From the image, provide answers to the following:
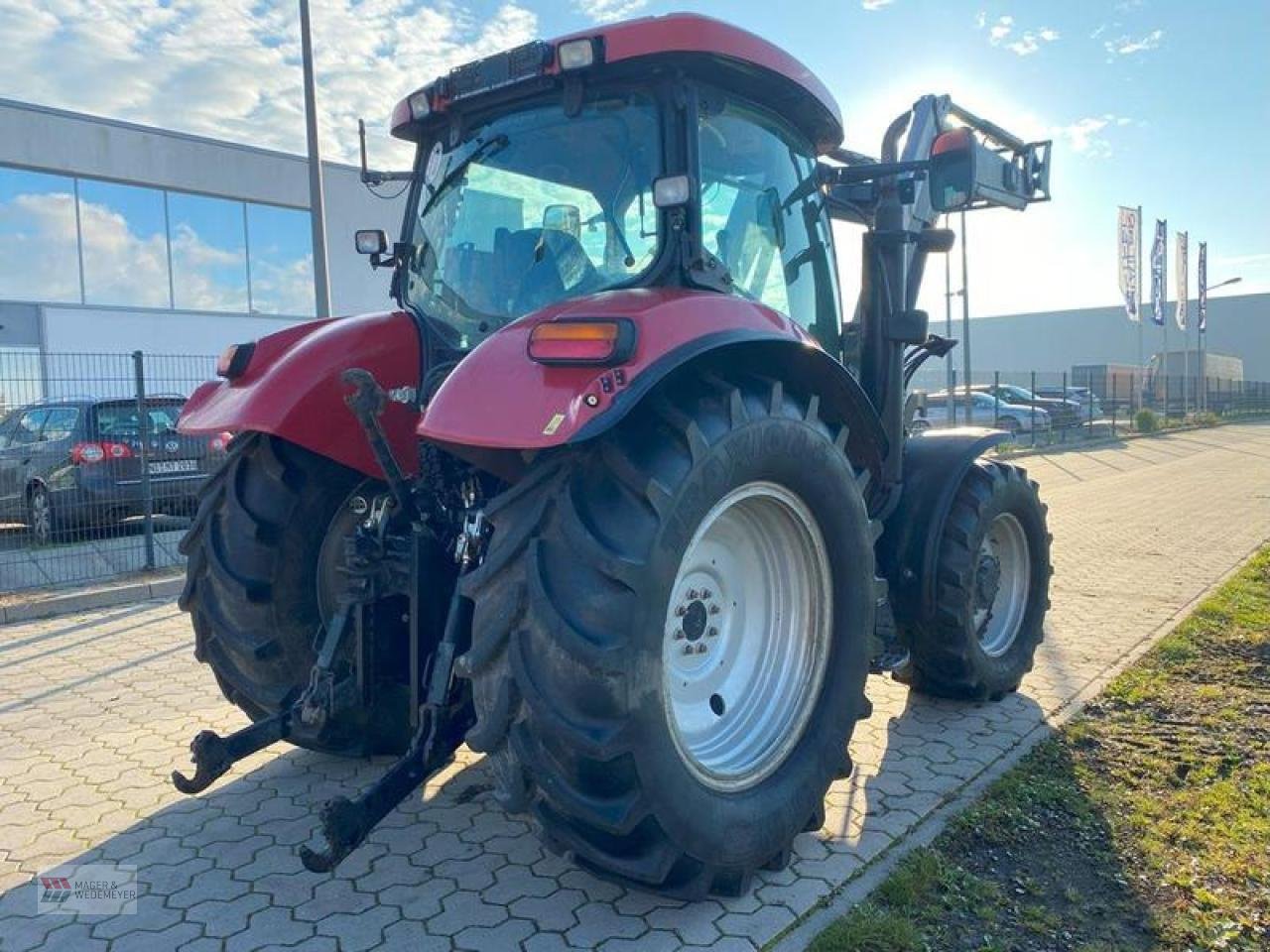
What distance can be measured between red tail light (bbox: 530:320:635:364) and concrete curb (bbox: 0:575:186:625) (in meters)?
5.53

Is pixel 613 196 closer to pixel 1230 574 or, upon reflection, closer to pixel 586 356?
pixel 586 356

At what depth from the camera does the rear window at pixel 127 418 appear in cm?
940

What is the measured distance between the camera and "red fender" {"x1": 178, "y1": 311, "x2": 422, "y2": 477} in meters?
3.31

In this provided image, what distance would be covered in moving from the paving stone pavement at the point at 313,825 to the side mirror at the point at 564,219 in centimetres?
207

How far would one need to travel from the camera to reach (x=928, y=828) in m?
3.29

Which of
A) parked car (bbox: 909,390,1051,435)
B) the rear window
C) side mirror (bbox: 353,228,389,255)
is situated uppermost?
side mirror (bbox: 353,228,389,255)

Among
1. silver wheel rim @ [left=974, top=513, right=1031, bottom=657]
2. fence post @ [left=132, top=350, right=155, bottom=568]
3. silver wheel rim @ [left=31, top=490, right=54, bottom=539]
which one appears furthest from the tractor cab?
silver wheel rim @ [left=31, top=490, right=54, bottom=539]

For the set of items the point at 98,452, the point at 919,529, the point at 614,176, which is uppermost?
the point at 614,176

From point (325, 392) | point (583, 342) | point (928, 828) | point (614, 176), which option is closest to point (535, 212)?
point (614, 176)

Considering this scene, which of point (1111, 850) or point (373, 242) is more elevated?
point (373, 242)

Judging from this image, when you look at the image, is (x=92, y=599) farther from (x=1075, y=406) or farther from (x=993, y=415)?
(x=1075, y=406)

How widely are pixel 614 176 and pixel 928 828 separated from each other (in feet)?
8.06

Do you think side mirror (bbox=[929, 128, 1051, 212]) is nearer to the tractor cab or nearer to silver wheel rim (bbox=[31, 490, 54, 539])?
the tractor cab

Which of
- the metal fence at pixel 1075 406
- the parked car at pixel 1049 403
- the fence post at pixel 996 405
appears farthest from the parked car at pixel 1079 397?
the fence post at pixel 996 405
